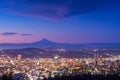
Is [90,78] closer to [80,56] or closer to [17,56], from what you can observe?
[17,56]

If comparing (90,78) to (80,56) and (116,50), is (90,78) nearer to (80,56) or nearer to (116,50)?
(80,56)

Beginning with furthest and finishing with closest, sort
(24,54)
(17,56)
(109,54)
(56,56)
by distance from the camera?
(109,54) < (56,56) < (24,54) < (17,56)

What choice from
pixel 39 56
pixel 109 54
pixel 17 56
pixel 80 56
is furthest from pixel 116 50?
pixel 17 56

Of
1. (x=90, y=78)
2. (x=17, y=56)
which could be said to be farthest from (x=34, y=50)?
(x=90, y=78)

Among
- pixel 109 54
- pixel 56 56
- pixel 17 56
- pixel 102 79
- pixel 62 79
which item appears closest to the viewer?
pixel 62 79

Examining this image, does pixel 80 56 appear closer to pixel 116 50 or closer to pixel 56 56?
pixel 56 56

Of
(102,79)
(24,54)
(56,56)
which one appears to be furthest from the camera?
(56,56)

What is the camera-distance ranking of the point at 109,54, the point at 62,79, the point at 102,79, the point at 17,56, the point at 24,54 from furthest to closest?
1. the point at 109,54
2. the point at 24,54
3. the point at 17,56
4. the point at 102,79
5. the point at 62,79

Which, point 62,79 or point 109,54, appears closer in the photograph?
point 62,79

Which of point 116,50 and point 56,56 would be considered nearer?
point 56,56
